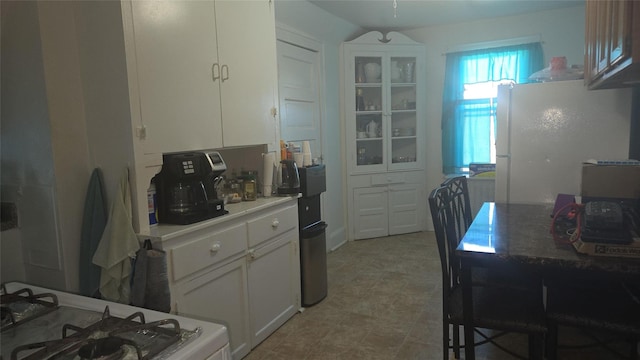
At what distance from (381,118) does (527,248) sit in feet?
10.9

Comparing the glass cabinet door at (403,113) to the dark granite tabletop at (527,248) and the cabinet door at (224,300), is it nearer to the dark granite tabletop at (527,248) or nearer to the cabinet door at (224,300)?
the dark granite tabletop at (527,248)

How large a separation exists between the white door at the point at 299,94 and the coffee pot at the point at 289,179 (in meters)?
0.76

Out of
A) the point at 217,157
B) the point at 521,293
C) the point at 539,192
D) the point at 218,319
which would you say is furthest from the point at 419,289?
the point at 217,157

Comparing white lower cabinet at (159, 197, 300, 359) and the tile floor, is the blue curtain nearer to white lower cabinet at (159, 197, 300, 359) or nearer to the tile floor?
the tile floor

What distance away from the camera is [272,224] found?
8.45 ft

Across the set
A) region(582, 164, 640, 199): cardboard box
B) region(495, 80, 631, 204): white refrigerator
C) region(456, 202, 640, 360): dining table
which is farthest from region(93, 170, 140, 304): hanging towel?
region(495, 80, 631, 204): white refrigerator

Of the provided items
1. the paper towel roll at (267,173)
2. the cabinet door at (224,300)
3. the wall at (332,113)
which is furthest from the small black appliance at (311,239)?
the wall at (332,113)

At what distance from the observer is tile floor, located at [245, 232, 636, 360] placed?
2.41 metres

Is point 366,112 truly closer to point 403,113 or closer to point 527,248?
point 403,113

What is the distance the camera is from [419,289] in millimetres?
3299

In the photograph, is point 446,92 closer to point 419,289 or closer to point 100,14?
point 419,289

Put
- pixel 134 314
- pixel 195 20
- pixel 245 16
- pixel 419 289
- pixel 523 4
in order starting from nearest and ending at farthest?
1. pixel 134 314
2. pixel 195 20
3. pixel 245 16
4. pixel 419 289
5. pixel 523 4

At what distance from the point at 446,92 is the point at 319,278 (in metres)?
2.89

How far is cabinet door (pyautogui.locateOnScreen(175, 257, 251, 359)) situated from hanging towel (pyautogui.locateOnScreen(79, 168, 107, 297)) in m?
0.39
